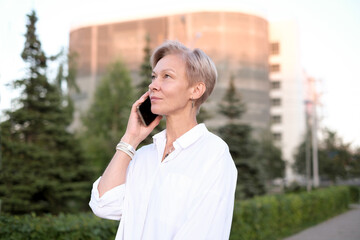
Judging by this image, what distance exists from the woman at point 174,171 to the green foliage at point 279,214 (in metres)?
6.71

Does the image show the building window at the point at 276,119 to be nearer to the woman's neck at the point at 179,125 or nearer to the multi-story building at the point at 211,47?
the multi-story building at the point at 211,47

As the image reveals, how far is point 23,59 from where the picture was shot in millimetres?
14945

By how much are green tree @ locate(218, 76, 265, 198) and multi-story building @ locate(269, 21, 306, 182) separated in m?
46.4

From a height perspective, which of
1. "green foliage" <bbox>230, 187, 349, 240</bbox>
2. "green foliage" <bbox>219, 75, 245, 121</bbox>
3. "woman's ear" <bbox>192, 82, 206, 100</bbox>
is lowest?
"green foliage" <bbox>230, 187, 349, 240</bbox>

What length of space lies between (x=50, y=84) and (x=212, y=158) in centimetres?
1491

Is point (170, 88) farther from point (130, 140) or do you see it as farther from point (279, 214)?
point (279, 214)

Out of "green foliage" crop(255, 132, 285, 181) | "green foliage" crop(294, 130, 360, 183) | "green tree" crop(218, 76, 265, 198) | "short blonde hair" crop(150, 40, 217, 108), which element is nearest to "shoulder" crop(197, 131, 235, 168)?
"short blonde hair" crop(150, 40, 217, 108)

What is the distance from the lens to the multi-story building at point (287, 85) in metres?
68.3

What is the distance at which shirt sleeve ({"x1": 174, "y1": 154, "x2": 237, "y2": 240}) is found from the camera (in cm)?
163

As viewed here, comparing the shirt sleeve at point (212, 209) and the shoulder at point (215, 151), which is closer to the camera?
the shirt sleeve at point (212, 209)

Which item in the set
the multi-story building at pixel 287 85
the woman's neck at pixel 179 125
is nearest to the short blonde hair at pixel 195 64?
the woman's neck at pixel 179 125

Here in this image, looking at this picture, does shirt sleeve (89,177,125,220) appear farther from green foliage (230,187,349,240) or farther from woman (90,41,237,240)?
green foliage (230,187,349,240)

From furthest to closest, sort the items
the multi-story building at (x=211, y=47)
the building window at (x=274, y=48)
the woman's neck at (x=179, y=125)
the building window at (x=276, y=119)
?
the building window at (x=274, y=48)
the building window at (x=276, y=119)
the multi-story building at (x=211, y=47)
the woman's neck at (x=179, y=125)

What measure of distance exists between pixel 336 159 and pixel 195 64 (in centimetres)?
3538
